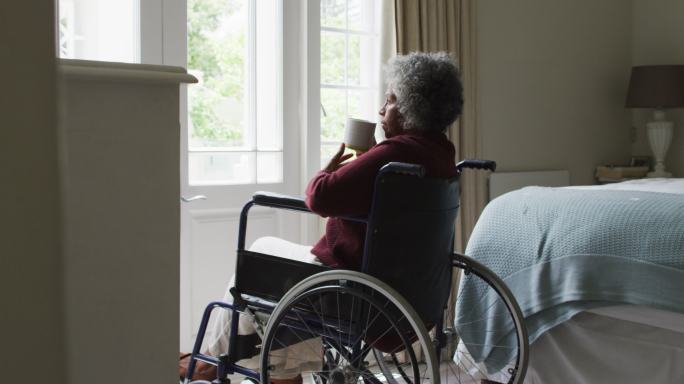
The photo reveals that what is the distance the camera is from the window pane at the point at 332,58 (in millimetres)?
3365

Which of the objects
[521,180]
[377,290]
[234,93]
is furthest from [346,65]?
[377,290]

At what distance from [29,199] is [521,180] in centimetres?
409

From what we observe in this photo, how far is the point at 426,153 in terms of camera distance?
1.74 metres

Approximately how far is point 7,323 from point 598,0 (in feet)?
16.6

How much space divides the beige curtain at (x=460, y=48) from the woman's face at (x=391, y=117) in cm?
151

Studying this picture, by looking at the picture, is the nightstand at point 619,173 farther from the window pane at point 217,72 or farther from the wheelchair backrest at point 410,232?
the wheelchair backrest at point 410,232

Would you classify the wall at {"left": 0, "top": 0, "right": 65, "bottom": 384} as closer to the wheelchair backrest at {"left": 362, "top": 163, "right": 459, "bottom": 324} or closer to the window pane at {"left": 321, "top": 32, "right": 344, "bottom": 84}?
the wheelchair backrest at {"left": 362, "top": 163, "right": 459, "bottom": 324}

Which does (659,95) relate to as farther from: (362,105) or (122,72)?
(122,72)

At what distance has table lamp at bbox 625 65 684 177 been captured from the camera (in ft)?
13.8

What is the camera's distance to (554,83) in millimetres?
4426

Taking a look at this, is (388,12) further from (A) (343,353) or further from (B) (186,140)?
(A) (343,353)

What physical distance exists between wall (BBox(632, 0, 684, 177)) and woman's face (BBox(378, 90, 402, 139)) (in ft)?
11.2

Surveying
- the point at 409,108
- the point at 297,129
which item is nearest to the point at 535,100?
the point at 297,129

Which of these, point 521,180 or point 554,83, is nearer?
point 521,180
